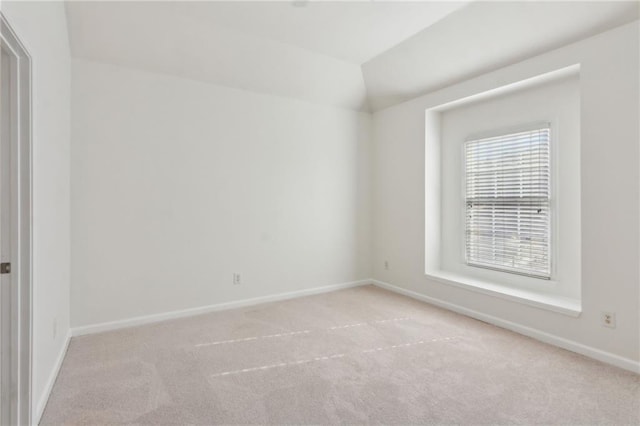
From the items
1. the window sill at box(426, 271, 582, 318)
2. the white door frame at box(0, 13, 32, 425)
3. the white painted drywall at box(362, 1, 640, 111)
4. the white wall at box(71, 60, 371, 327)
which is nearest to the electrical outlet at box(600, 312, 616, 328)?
the window sill at box(426, 271, 582, 318)

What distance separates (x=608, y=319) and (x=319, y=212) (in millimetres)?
3072

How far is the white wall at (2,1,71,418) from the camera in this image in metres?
1.88

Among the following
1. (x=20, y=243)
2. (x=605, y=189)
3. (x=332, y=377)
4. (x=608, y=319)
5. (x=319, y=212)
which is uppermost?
(x=605, y=189)

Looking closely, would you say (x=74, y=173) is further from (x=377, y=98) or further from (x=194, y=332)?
(x=377, y=98)

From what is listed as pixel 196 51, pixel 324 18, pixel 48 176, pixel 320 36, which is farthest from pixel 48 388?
pixel 320 36

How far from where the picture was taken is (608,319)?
260 centimetres

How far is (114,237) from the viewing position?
10.8ft

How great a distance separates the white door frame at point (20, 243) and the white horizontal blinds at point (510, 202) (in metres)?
3.92

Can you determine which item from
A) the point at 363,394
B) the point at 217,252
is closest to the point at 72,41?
the point at 217,252

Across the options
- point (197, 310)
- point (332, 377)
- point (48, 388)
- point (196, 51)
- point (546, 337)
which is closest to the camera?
point (48, 388)

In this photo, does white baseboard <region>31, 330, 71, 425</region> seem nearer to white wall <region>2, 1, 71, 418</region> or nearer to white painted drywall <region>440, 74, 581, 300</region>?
white wall <region>2, 1, 71, 418</region>

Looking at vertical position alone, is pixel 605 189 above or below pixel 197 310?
above

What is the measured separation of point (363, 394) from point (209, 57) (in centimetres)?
332

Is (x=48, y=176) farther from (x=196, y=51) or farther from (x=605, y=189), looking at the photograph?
(x=605, y=189)
